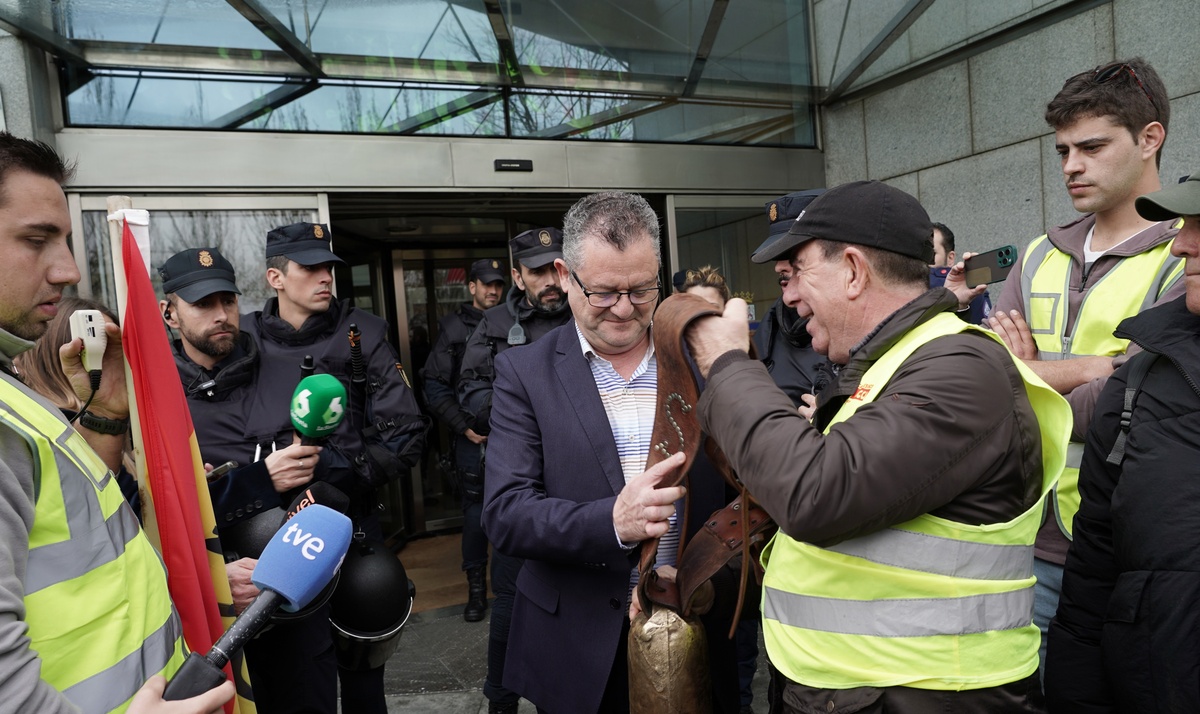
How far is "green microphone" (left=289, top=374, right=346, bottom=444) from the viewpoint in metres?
2.80

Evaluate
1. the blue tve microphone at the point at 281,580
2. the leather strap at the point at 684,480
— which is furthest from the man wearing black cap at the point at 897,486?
the blue tve microphone at the point at 281,580

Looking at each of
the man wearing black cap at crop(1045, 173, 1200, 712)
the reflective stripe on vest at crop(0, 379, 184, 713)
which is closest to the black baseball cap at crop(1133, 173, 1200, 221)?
the man wearing black cap at crop(1045, 173, 1200, 712)

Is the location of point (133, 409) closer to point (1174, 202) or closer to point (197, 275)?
point (197, 275)

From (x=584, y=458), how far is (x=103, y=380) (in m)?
1.40

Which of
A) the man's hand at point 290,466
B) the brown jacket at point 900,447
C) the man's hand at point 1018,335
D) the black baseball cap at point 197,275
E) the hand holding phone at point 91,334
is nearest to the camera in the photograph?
the brown jacket at point 900,447

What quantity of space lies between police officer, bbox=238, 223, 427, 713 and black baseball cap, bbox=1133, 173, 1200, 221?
107 inches

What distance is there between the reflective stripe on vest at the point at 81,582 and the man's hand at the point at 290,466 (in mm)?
1439

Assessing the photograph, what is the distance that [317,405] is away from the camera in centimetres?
281

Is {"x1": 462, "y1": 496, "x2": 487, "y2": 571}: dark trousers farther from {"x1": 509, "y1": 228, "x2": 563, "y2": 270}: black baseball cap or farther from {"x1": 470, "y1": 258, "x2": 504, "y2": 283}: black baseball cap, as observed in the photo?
{"x1": 509, "y1": 228, "x2": 563, "y2": 270}: black baseball cap

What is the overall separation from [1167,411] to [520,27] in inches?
204

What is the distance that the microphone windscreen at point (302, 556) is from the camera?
140 centimetres

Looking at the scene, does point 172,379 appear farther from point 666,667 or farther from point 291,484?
point 666,667

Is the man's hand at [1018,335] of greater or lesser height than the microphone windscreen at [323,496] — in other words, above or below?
above

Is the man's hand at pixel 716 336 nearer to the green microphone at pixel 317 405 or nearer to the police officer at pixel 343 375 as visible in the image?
the green microphone at pixel 317 405
